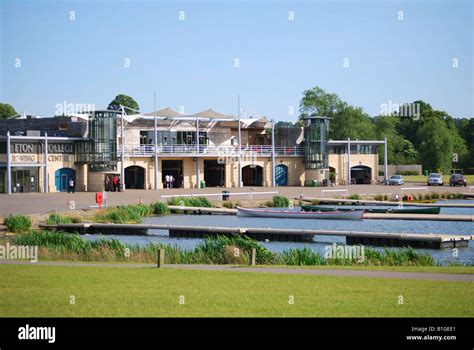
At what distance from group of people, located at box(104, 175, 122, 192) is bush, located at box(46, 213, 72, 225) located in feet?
87.6

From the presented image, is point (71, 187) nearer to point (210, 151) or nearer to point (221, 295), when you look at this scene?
point (210, 151)

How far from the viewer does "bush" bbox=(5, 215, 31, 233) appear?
49.8 metres

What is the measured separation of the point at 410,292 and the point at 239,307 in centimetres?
468

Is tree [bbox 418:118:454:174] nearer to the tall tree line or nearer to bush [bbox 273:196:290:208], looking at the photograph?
the tall tree line

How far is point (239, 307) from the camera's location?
19062mm

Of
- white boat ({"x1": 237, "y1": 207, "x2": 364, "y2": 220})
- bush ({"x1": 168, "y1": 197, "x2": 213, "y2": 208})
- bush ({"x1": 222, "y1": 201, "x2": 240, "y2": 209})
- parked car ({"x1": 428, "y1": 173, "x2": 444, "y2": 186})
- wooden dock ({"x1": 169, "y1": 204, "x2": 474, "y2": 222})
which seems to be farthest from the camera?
parked car ({"x1": 428, "y1": 173, "x2": 444, "y2": 186})

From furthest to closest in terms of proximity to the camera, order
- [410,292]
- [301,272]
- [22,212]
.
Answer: [22,212], [301,272], [410,292]

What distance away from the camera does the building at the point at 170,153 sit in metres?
79.8

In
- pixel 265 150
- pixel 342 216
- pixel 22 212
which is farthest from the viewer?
pixel 265 150

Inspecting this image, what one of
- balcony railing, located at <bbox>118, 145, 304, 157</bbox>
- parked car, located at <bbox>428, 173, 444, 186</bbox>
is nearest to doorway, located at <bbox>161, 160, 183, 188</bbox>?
balcony railing, located at <bbox>118, 145, 304, 157</bbox>

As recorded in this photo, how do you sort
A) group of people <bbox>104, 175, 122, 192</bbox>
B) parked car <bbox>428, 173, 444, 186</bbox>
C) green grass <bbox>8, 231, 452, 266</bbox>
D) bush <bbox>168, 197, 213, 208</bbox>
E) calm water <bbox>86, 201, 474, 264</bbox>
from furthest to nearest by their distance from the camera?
parked car <bbox>428, 173, 444, 186</bbox> < group of people <bbox>104, 175, 122, 192</bbox> < bush <bbox>168, 197, 213, 208</bbox> < calm water <bbox>86, 201, 474, 264</bbox> < green grass <bbox>8, 231, 452, 266</bbox>

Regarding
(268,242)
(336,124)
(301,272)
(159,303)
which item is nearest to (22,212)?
(268,242)
